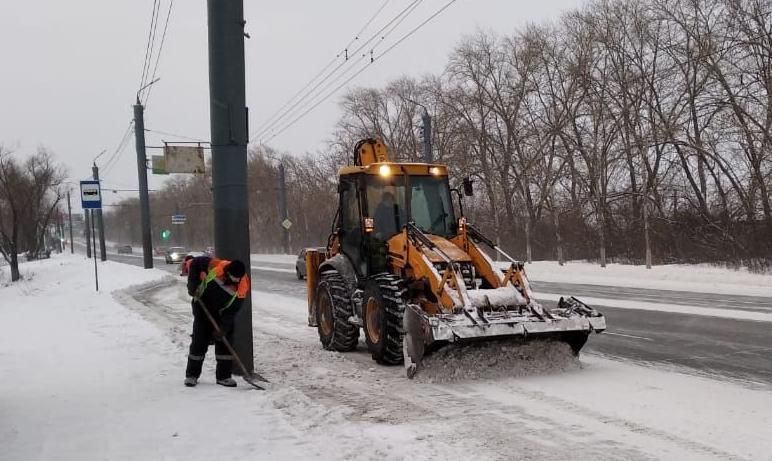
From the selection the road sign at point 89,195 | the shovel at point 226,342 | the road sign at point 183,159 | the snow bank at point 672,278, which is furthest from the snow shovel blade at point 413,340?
the road sign at point 183,159

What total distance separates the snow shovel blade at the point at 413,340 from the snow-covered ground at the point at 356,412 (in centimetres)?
18

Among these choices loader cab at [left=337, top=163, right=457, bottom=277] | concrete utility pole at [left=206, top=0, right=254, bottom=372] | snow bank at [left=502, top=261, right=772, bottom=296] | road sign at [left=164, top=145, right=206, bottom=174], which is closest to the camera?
concrete utility pole at [left=206, top=0, right=254, bottom=372]

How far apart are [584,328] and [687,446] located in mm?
2535

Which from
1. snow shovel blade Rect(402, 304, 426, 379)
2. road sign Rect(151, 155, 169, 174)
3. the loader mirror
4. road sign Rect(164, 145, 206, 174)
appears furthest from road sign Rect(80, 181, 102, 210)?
road sign Rect(151, 155, 169, 174)

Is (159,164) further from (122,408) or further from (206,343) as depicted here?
(122,408)

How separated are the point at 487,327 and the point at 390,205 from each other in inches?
113

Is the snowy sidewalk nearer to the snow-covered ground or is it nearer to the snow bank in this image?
the snow-covered ground

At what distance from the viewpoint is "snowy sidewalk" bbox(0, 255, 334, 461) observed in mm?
5027

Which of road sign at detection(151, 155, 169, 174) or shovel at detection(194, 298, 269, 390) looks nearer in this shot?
shovel at detection(194, 298, 269, 390)

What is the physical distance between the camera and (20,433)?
5.50m

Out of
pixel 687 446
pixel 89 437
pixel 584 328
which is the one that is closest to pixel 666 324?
pixel 584 328

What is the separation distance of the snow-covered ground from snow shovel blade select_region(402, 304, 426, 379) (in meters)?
0.18

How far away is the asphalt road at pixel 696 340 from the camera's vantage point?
25.5ft

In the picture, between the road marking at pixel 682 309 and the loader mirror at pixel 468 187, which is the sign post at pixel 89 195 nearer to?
the road marking at pixel 682 309
